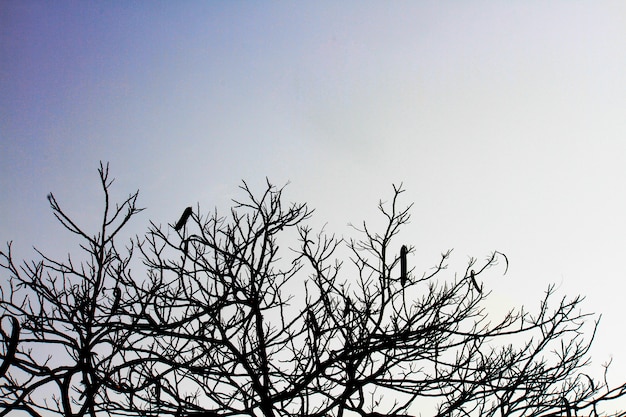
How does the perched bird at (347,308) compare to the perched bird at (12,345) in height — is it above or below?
above

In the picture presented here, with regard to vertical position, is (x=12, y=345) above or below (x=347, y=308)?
below

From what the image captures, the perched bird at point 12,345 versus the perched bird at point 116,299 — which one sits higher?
the perched bird at point 116,299

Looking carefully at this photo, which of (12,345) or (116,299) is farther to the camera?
(116,299)

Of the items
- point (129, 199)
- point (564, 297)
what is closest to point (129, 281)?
point (129, 199)

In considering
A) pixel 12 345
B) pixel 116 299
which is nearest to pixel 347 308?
pixel 116 299

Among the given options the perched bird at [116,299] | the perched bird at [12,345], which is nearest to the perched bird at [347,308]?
the perched bird at [116,299]

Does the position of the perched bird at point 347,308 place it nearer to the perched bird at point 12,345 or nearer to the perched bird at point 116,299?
the perched bird at point 116,299

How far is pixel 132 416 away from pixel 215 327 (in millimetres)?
1094

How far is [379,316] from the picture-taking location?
4.63 m

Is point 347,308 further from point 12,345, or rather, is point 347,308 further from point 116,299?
point 12,345

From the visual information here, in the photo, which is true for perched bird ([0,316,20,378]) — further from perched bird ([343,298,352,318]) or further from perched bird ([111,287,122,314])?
perched bird ([343,298,352,318])

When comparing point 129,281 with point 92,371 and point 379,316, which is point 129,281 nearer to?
point 92,371

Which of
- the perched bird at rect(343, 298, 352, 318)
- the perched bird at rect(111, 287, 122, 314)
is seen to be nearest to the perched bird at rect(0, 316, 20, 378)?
the perched bird at rect(111, 287, 122, 314)

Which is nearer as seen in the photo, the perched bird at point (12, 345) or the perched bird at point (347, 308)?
the perched bird at point (12, 345)
